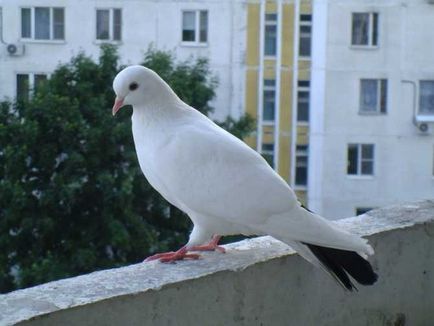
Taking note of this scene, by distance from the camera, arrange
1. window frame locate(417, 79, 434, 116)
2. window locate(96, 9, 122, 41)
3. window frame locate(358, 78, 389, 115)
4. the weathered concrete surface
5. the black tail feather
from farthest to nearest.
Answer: window frame locate(358, 78, 389, 115) → window frame locate(417, 79, 434, 116) → window locate(96, 9, 122, 41) → the black tail feather → the weathered concrete surface

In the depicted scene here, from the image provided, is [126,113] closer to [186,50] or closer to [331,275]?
[186,50]

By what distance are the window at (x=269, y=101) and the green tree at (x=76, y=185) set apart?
5122 mm

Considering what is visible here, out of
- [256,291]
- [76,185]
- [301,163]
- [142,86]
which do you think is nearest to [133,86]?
[142,86]

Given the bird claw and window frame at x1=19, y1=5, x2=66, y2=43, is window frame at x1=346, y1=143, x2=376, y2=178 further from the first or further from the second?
the bird claw

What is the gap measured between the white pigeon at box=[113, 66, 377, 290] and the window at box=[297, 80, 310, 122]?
13.3 m

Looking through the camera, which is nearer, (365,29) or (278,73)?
(278,73)

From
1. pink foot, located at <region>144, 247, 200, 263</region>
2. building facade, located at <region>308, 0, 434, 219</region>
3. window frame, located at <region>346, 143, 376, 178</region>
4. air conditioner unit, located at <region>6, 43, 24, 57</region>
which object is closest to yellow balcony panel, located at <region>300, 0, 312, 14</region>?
building facade, located at <region>308, 0, 434, 219</region>

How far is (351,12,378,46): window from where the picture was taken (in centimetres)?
1548

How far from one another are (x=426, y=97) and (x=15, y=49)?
7.01m

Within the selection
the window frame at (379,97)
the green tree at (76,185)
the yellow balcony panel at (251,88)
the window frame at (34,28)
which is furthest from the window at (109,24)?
the green tree at (76,185)

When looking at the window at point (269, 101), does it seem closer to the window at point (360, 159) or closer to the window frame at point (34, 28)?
the window at point (360, 159)

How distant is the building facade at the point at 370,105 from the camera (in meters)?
15.4

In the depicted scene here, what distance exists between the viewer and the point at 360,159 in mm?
16203

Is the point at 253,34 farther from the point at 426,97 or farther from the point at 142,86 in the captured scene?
the point at 142,86
